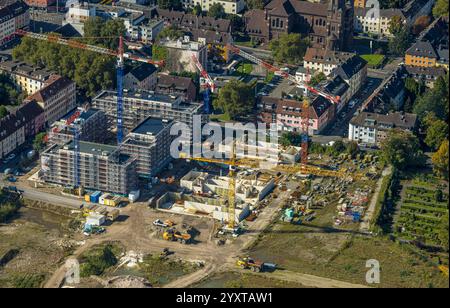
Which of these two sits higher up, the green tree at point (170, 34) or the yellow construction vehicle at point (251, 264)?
the green tree at point (170, 34)

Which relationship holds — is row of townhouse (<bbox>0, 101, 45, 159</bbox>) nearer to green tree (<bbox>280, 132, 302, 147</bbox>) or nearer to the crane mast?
the crane mast

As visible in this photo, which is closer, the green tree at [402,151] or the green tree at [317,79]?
the green tree at [402,151]

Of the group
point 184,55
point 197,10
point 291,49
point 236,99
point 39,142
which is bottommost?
point 39,142

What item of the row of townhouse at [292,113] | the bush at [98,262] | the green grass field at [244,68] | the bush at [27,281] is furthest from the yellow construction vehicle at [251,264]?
the green grass field at [244,68]

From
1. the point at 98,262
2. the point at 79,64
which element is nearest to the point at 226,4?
the point at 79,64

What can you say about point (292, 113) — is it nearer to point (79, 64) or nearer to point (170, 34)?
point (170, 34)

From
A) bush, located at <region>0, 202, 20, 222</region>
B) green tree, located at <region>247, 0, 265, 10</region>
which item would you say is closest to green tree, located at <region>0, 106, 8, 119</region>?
bush, located at <region>0, 202, 20, 222</region>

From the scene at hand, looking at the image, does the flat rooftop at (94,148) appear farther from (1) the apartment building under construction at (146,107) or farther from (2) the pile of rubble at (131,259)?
(2) the pile of rubble at (131,259)
